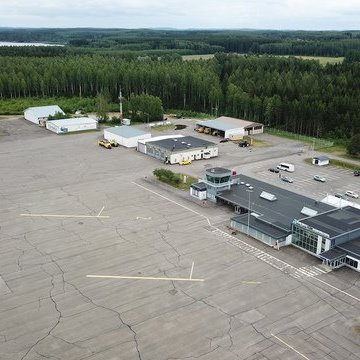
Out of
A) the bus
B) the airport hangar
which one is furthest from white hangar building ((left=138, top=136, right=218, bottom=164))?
the airport hangar

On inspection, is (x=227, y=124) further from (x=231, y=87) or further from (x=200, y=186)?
(x=200, y=186)

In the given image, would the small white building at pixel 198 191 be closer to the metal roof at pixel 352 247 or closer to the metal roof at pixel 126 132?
the metal roof at pixel 352 247

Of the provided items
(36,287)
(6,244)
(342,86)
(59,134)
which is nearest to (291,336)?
(36,287)

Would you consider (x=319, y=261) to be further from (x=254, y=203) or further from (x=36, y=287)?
(x=36, y=287)

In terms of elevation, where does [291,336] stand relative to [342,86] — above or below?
below

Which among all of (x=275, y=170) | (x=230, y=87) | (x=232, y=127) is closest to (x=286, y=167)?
(x=275, y=170)

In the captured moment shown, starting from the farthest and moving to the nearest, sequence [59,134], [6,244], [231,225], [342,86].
→ [342,86], [59,134], [231,225], [6,244]

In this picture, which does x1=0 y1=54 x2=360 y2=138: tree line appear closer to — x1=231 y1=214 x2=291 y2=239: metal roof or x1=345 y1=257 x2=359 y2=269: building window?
x1=231 y1=214 x2=291 y2=239: metal roof
